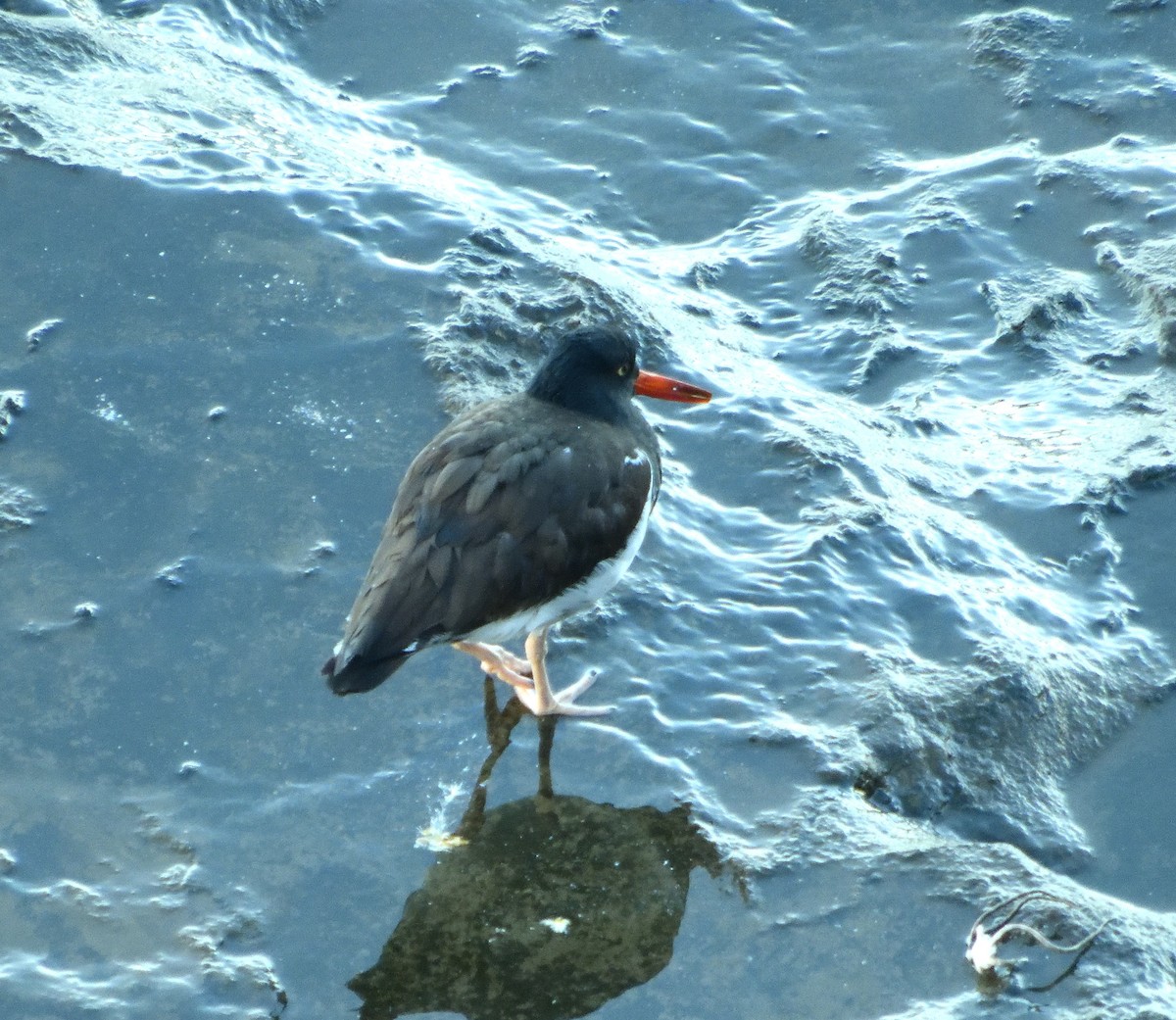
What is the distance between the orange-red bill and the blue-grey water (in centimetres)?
45

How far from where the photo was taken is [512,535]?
15.0 feet

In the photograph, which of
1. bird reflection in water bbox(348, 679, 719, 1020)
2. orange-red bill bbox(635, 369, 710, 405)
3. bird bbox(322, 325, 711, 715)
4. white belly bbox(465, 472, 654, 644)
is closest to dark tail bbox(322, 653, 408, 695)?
bird bbox(322, 325, 711, 715)

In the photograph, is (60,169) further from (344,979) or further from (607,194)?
(344,979)

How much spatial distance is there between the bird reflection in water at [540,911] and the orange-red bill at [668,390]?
170 cm

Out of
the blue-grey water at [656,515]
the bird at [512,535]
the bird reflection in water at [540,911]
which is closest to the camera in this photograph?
the bird reflection in water at [540,911]

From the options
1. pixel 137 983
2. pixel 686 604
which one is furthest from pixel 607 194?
pixel 137 983

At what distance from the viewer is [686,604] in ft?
17.4

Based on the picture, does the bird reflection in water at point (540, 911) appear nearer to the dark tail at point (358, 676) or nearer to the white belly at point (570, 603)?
the white belly at point (570, 603)

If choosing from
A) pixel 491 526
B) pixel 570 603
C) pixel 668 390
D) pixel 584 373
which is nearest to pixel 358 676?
pixel 491 526

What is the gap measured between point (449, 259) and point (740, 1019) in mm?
3998

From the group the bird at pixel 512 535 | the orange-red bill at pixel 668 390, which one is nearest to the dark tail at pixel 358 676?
the bird at pixel 512 535

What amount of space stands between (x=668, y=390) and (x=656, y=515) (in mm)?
515

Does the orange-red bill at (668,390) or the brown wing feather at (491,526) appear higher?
the orange-red bill at (668,390)

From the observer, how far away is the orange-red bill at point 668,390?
563 centimetres
